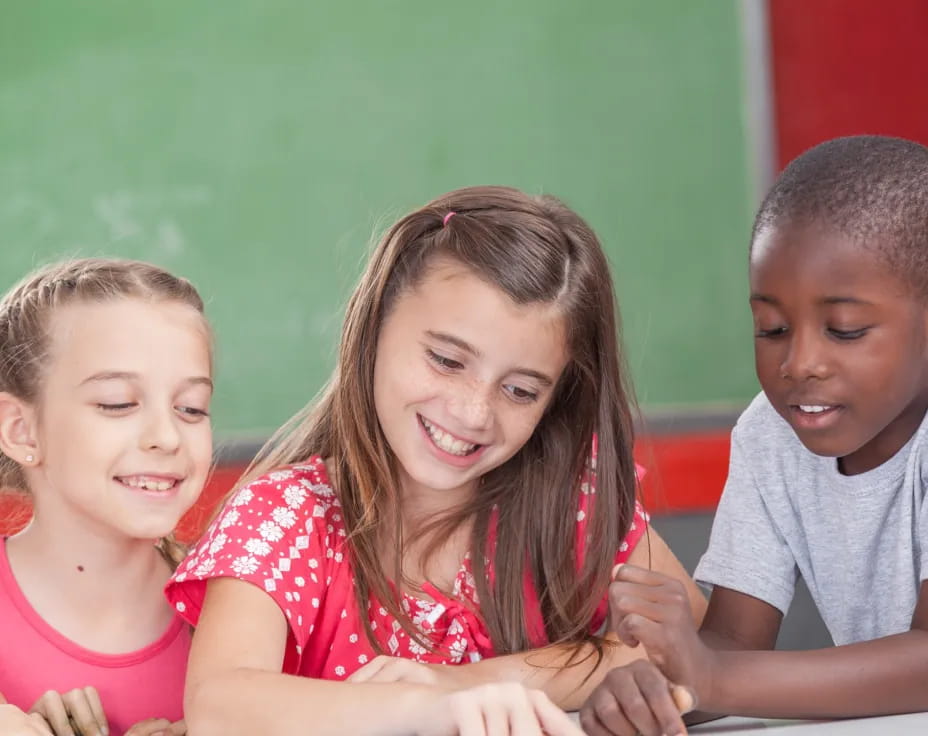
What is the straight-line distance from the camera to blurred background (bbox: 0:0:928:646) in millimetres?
2748

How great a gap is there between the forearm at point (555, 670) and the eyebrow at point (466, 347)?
0.26 metres

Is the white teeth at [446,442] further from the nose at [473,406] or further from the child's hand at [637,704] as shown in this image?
the child's hand at [637,704]

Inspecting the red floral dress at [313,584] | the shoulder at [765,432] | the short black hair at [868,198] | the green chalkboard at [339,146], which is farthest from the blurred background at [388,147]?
the short black hair at [868,198]

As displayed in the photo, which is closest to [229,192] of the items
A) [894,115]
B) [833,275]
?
[894,115]

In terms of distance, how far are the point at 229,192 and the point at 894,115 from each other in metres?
1.72

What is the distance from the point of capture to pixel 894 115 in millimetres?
3227

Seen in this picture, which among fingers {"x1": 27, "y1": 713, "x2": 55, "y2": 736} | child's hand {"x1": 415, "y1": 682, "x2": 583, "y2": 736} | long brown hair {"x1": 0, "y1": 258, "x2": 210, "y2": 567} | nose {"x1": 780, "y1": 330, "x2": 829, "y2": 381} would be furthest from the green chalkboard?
child's hand {"x1": 415, "y1": 682, "x2": 583, "y2": 736}

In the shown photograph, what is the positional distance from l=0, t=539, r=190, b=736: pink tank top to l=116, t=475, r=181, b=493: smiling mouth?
0.16 m

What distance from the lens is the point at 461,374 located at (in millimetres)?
1157

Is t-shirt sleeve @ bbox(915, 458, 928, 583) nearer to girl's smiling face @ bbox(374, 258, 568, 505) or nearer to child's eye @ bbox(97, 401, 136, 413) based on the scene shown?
girl's smiling face @ bbox(374, 258, 568, 505)

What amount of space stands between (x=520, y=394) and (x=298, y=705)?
38 cm

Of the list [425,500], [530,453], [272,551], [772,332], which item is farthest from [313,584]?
[772,332]

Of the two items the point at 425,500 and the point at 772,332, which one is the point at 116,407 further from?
the point at 772,332

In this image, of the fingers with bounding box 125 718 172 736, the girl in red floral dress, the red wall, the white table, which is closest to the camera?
the white table
